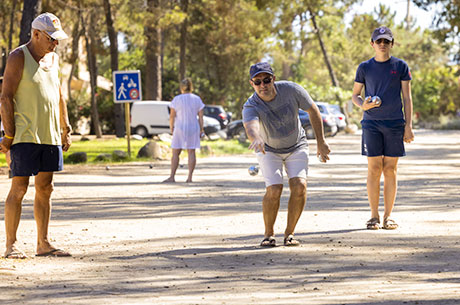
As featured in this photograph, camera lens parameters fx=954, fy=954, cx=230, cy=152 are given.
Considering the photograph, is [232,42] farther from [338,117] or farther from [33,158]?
[33,158]

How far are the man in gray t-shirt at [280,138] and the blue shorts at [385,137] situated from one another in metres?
1.44

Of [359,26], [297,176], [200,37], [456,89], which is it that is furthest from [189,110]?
[359,26]

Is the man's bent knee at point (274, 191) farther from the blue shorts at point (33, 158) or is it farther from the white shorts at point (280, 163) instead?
the blue shorts at point (33, 158)

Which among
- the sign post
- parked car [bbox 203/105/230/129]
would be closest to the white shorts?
the sign post

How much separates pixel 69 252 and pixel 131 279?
5.34 ft

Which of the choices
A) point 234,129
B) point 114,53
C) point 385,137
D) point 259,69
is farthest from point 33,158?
point 234,129

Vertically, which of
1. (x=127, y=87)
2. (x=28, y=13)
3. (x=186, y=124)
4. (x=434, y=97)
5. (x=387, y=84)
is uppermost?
(x=28, y=13)

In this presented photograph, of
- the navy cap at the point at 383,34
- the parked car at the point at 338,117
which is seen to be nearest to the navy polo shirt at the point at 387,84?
the navy cap at the point at 383,34

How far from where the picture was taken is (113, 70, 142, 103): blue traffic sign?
2584 cm

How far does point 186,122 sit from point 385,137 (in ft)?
26.3

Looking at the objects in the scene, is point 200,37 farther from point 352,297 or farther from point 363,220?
A: point 352,297

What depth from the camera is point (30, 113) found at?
802 cm

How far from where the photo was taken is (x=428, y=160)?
25.4m

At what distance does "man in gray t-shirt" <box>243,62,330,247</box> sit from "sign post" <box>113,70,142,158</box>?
676 inches
